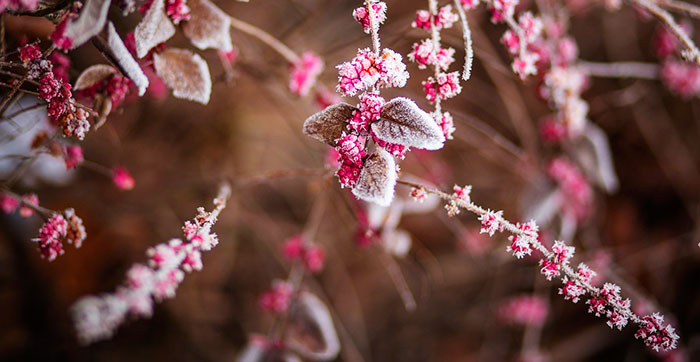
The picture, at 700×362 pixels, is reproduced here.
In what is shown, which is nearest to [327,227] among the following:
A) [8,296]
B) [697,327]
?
[8,296]

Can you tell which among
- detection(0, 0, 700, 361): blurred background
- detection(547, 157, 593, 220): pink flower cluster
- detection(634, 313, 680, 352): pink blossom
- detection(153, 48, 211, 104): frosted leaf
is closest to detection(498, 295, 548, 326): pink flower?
detection(0, 0, 700, 361): blurred background

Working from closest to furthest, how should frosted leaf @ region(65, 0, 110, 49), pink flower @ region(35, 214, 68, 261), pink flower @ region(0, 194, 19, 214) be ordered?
1. frosted leaf @ region(65, 0, 110, 49)
2. pink flower @ region(35, 214, 68, 261)
3. pink flower @ region(0, 194, 19, 214)

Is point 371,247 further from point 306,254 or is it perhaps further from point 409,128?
point 409,128

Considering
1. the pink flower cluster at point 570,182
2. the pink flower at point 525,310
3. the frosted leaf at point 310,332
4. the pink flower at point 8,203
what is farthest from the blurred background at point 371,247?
the pink flower at point 8,203

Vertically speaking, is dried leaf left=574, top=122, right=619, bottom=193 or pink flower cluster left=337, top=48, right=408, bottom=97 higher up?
dried leaf left=574, top=122, right=619, bottom=193

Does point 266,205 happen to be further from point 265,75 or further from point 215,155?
point 265,75

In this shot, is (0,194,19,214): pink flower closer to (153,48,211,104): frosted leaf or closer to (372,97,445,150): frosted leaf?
(153,48,211,104): frosted leaf

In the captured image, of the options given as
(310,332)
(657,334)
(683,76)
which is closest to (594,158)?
Result: (683,76)
